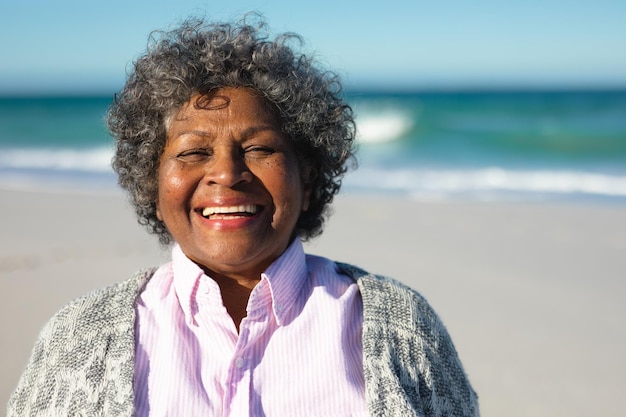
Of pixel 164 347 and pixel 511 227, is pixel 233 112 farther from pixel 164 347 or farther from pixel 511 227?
A: pixel 511 227

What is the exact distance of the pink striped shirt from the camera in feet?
7.00

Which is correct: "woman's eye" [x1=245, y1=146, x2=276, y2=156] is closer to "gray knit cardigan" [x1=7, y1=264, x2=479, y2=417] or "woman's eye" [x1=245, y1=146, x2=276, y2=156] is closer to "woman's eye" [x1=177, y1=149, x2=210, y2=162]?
"woman's eye" [x1=177, y1=149, x2=210, y2=162]

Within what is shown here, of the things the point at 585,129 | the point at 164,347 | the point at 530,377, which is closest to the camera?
the point at 164,347

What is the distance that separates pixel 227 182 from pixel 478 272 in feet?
15.0

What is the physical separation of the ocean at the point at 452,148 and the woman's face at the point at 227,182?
0.75 meters

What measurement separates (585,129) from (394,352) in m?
21.2

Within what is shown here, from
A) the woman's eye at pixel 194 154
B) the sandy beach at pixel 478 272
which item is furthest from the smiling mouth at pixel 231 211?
the sandy beach at pixel 478 272

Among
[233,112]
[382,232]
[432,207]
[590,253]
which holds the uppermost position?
[432,207]

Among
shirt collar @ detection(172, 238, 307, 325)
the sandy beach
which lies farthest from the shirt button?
the sandy beach

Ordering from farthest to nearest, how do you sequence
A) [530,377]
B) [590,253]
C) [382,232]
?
[382,232], [590,253], [530,377]

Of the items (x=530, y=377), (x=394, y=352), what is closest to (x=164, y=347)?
(x=394, y=352)

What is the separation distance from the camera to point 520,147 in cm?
1884

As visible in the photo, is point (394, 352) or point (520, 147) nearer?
point (394, 352)

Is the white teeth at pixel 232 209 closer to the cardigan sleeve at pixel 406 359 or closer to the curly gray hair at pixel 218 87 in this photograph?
the curly gray hair at pixel 218 87
